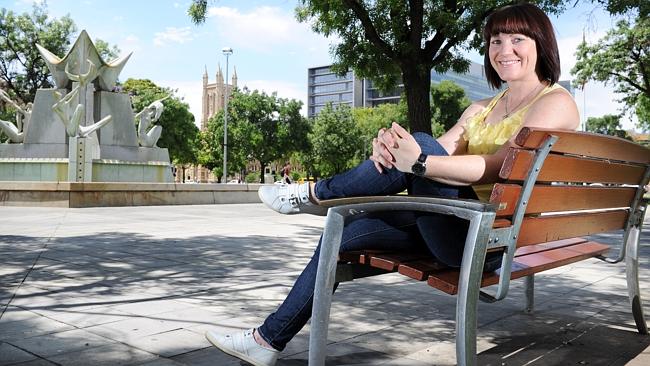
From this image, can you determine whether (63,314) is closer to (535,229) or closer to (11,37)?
(535,229)

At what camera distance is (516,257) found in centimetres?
257

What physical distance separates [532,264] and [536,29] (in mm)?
1039

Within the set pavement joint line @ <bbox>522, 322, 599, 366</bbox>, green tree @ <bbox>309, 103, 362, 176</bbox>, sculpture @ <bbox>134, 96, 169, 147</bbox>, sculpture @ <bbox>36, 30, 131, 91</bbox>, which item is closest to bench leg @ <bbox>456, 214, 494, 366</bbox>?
pavement joint line @ <bbox>522, 322, 599, 366</bbox>

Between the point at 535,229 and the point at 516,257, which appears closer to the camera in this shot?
the point at 535,229

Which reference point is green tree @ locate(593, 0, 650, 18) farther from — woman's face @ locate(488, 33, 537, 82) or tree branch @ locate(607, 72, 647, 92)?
tree branch @ locate(607, 72, 647, 92)

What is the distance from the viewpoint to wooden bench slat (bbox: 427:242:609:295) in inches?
79.0

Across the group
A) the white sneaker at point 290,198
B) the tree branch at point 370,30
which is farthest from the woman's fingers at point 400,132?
the tree branch at point 370,30

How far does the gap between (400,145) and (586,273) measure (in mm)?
4341

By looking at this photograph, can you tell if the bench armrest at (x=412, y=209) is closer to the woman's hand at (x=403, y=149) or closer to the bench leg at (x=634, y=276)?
the woman's hand at (x=403, y=149)

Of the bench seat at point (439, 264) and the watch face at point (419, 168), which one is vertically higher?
the watch face at point (419, 168)

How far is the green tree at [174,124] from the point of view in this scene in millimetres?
46281

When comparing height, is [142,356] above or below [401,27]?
below

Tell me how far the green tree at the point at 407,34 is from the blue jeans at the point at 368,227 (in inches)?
370

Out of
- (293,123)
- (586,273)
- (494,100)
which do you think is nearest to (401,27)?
(586,273)
